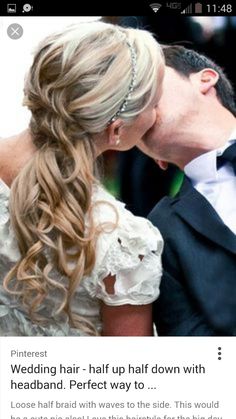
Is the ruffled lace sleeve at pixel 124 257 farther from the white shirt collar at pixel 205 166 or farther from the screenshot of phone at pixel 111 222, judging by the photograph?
the white shirt collar at pixel 205 166

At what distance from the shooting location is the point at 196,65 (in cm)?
116

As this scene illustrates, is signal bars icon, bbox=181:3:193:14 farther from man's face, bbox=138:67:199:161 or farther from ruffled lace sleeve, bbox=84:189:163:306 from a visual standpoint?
ruffled lace sleeve, bbox=84:189:163:306

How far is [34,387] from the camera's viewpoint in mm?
1045

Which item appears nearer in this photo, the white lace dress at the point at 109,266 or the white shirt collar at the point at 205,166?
the white lace dress at the point at 109,266

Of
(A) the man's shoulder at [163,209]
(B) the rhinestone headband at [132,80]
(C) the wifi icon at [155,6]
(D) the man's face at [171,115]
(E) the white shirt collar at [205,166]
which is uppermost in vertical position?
(C) the wifi icon at [155,6]

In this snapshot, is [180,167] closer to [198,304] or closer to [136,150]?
[136,150]

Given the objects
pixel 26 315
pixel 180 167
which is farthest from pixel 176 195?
pixel 26 315

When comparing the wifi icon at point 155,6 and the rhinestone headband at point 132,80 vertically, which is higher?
the wifi icon at point 155,6

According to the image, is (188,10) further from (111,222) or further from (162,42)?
(111,222)

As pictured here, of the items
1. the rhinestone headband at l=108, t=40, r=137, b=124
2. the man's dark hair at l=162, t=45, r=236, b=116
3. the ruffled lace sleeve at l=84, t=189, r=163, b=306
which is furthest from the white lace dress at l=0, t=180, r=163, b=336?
the man's dark hair at l=162, t=45, r=236, b=116

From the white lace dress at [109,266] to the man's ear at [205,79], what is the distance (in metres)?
0.25

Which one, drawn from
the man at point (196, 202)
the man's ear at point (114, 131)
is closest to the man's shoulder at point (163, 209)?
the man at point (196, 202)

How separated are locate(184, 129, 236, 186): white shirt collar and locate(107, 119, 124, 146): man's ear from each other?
0.14 metres

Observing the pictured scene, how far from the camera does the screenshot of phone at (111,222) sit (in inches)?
39.5
